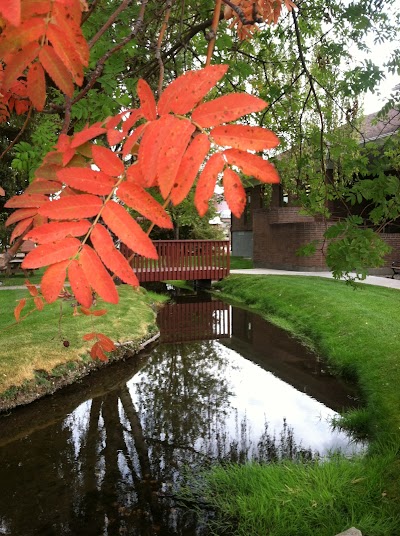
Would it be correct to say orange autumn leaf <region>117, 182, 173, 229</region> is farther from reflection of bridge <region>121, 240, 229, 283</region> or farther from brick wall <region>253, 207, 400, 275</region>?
brick wall <region>253, 207, 400, 275</region>

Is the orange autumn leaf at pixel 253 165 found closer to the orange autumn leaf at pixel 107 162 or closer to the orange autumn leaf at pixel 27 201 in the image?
the orange autumn leaf at pixel 107 162

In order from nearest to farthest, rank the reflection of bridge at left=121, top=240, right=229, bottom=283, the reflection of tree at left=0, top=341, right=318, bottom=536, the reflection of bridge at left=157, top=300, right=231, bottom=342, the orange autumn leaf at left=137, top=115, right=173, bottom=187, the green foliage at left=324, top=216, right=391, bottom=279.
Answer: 1. the orange autumn leaf at left=137, top=115, right=173, bottom=187
2. the green foliage at left=324, top=216, right=391, bottom=279
3. the reflection of tree at left=0, top=341, right=318, bottom=536
4. the reflection of bridge at left=157, top=300, right=231, bottom=342
5. the reflection of bridge at left=121, top=240, right=229, bottom=283

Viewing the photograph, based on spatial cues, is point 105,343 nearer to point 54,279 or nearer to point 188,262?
point 54,279

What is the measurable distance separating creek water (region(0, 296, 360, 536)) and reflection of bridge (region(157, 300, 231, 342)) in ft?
4.91

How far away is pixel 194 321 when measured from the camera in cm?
1270

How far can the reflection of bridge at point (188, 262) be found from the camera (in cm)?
1656

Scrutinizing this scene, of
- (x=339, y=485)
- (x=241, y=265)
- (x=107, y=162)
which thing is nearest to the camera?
(x=107, y=162)

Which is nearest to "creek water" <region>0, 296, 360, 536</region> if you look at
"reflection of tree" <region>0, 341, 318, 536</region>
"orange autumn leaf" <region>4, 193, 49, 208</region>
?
"reflection of tree" <region>0, 341, 318, 536</region>

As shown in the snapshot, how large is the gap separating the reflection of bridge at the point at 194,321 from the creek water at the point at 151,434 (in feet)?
4.91

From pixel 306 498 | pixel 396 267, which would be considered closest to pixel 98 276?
pixel 306 498

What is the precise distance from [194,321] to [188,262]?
5.05m

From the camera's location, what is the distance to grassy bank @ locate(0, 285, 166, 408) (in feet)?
22.1

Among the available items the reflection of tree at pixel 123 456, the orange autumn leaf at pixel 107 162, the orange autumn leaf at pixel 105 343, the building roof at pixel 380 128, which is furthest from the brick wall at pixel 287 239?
the orange autumn leaf at pixel 107 162

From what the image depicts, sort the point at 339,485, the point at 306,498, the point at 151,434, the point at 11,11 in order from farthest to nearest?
the point at 151,434
the point at 339,485
the point at 306,498
the point at 11,11
